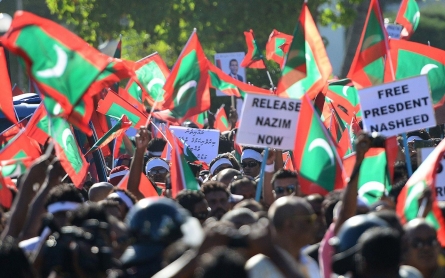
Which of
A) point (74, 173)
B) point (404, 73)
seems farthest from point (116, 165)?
point (404, 73)

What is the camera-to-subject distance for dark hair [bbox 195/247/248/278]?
4.27m

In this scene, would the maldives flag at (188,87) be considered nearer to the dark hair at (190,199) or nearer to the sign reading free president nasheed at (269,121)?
the sign reading free president nasheed at (269,121)

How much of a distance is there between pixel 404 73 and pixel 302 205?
4809mm

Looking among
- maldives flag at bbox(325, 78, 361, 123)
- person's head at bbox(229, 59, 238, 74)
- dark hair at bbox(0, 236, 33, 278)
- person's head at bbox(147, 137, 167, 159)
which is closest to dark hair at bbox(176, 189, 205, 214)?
dark hair at bbox(0, 236, 33, 278)

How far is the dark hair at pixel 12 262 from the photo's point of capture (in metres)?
4.93

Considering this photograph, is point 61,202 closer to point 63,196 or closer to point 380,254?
point 63,196

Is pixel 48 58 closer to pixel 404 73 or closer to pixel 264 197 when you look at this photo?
pixel 264 197

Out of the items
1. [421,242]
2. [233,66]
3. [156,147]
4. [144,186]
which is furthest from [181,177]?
[233,66]

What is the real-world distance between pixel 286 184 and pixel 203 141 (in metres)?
4.17

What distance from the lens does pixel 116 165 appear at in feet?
36.8

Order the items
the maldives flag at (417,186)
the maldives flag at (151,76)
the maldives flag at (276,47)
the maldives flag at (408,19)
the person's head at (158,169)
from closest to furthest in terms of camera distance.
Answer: the maldives flag at (417,186), the person's head at (158,169), the maldives flag at (151,76), the maldives flag at (276,47), the maldives flag at (408,19)

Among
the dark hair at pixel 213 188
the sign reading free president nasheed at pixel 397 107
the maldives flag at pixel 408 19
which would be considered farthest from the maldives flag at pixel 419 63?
the maldives flag at pixel 408 19

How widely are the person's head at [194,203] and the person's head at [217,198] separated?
17.4 inches

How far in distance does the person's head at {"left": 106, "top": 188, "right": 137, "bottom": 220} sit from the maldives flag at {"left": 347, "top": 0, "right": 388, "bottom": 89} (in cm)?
265
